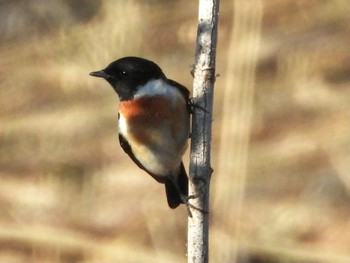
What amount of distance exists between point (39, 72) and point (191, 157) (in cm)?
322

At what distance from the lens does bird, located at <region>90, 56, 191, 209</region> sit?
9.91 feet

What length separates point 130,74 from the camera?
3172 millimetres

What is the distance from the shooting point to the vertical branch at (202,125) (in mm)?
2619

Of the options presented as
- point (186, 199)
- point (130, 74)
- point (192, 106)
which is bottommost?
point (186, 199)

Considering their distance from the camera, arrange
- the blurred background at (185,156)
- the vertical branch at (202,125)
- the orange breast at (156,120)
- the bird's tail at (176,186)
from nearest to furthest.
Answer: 1. the vertical branch at (202,125)
2. the orange breast at (156,120)
3. the bird's tail at (176,186)
4. the blurred background at (185,156)

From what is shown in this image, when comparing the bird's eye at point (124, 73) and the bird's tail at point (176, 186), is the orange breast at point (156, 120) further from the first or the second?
the bird's tail at point (176, 186)

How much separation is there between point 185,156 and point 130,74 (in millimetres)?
2132

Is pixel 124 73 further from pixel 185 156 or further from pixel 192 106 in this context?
pixel 185 156

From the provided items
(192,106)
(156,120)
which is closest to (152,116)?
(156,120)

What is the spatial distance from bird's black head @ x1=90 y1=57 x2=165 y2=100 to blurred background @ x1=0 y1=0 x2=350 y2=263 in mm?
1966

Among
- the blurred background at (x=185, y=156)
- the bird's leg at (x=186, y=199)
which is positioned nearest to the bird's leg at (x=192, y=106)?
the bird's leg at (x=186, y=199)

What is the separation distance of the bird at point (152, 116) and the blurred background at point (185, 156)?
1966 mm

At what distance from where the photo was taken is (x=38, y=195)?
19.4 feet

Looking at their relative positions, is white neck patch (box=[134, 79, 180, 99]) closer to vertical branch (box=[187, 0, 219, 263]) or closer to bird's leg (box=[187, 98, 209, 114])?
bird's leg (box=[187, 98, 209, 114])
